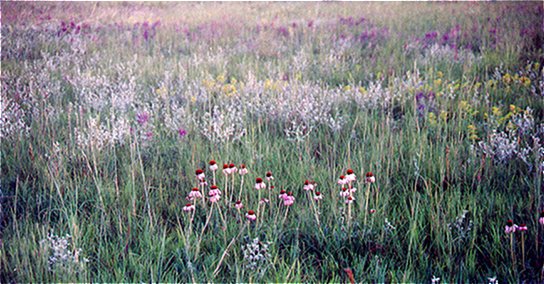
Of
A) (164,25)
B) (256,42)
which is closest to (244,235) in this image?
(256,42)

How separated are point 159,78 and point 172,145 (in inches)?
117

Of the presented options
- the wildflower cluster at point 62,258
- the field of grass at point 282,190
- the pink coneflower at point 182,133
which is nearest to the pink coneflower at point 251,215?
the field of grass at point 282,190

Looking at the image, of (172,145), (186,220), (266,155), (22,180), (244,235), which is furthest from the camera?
(172,145)

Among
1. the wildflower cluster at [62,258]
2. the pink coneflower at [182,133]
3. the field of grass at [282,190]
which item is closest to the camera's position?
the wildflower cluster at [62,258]

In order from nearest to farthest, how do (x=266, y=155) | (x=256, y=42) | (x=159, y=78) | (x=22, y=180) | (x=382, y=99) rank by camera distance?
(x=22, y=180), (x=266, y=155), (x=382, y=99), (x=159, y=78), (x=256, y=42)

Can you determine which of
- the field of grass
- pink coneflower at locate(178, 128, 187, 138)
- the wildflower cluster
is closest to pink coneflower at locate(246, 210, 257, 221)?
the field of grass

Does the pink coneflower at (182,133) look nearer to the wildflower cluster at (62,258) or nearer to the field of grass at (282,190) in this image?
the field of grass at (282,190)

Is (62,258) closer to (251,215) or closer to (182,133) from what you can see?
(251,215)

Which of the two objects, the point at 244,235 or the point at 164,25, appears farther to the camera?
the point at 164,25

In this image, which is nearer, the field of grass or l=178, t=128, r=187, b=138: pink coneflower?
the field of grass

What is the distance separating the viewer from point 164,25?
11125 millimetres

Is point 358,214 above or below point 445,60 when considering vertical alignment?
below

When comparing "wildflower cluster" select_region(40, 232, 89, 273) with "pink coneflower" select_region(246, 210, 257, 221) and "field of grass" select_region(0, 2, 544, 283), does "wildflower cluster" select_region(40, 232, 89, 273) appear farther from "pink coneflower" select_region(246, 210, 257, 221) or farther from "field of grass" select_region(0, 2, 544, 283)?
"pink coneflower" select_region(246, 210, 257, 221)

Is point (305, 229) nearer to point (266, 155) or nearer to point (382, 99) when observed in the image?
point (266, 155)
